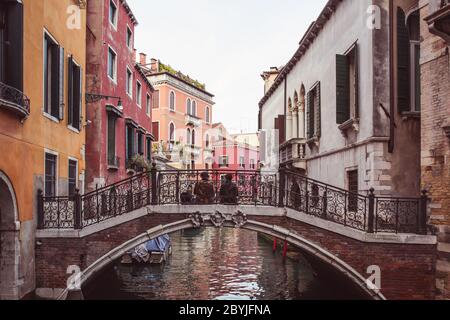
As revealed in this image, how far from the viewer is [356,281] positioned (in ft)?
31.5

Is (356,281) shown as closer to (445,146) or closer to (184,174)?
(445,146)

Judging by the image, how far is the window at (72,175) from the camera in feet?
41.3

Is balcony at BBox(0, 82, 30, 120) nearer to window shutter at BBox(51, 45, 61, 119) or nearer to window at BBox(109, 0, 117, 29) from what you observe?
window shutter at BBox(51, 45, 61, 119)

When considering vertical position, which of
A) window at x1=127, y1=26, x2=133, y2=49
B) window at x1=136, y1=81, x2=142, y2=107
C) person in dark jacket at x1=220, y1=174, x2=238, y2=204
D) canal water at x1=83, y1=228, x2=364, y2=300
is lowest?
canal water at x1=83, y1=228, x2=364, y2=300

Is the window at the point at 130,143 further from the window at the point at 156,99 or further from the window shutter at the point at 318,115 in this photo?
the window at the point at 156,99

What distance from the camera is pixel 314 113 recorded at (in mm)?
15867

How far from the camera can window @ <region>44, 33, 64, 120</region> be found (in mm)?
10828

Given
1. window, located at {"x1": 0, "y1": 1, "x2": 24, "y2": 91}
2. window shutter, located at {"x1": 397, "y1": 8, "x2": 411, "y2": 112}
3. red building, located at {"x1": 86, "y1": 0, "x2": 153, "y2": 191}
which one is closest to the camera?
window, located at {"x1": 0, "y1": 1, "x2": 24, "y2": 91}

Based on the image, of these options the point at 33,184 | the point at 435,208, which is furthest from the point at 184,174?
the point at 435,208

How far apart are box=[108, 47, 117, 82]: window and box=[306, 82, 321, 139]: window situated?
6973 millimetres

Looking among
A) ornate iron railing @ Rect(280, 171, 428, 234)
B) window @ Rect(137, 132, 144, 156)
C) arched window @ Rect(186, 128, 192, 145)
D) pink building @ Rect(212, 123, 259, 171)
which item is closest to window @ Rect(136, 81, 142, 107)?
window @ Rect(137, 132, 144, 156)

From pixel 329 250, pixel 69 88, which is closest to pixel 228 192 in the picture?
pixel 329 250

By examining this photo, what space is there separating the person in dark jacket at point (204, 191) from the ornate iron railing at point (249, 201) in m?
0.02

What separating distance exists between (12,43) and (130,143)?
10.6 m
